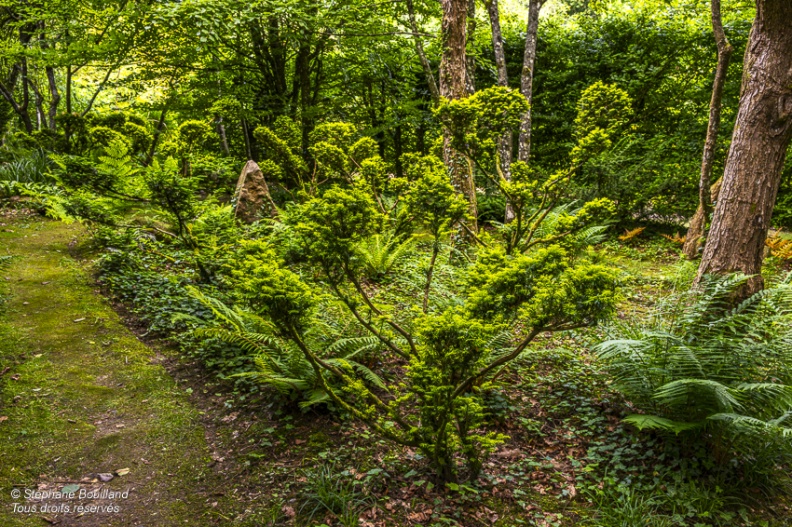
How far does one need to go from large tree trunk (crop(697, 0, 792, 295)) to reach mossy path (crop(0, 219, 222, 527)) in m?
4.43

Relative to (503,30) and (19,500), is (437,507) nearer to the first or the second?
(19,500)

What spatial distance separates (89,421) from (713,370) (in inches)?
178

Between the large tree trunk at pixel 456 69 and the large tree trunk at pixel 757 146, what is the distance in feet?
8.52

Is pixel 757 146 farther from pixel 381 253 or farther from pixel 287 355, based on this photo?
pixel 287 355

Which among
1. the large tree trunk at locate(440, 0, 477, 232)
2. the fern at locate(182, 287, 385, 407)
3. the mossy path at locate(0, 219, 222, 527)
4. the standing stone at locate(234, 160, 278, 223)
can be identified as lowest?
the mossy path at locate(0, 219, 222, 527)

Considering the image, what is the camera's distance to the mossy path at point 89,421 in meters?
2.70

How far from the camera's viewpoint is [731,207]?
3.84 metres

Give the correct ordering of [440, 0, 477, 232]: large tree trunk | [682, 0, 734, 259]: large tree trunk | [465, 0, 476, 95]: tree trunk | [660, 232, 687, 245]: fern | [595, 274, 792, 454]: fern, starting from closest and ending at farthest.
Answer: [595, 274, 792, 454]: fern → [440, 0, 477, 232]: large tree trunk → [682, 0, 734, 259]: large tree trunk → [660, 232, 687, 245]: fern → [465, 0, 476, 95]: tree trunk

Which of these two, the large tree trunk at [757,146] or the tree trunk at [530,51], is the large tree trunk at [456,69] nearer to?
the tree trunk at [530,51]

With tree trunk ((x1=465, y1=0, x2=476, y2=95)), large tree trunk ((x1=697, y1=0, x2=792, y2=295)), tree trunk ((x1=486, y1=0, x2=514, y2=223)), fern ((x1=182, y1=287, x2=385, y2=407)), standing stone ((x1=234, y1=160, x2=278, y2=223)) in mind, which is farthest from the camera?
tree trunk ((x1=465, y1=0, x2=476, y2=95))

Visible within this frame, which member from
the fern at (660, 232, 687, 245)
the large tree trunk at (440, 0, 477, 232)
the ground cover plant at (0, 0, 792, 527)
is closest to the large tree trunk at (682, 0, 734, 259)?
the ground cover plant at (0, 0, 792, 527)

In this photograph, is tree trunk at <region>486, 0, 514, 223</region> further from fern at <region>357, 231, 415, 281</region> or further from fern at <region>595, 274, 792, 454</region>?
fern at <region>595, 274, 792, 454</region>

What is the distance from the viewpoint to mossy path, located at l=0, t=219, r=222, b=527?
106 inches

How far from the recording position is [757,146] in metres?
3.76
